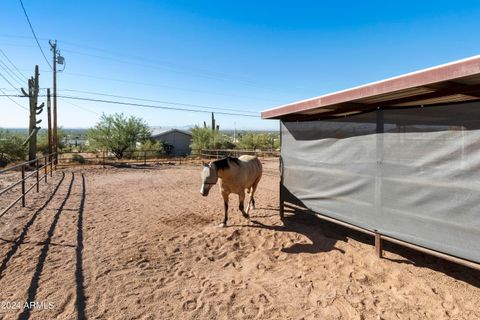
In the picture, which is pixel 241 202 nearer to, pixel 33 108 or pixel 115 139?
pixel 33 108

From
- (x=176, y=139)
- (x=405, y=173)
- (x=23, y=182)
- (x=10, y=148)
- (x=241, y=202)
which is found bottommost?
(x=241, y=202)

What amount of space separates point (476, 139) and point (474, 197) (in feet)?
1.93

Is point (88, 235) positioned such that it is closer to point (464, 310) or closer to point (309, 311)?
point (309, 311)

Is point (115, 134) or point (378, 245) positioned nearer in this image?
point (378, 245)

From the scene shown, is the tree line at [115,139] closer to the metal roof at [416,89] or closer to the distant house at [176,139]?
the distant house at [176,139]

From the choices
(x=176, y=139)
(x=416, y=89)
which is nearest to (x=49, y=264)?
(x=416, y=89)

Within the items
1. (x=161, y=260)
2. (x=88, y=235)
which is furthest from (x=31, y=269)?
(x=161, y=260)

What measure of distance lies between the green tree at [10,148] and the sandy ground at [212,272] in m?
15.8

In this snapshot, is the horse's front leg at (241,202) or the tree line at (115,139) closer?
the horse's front leg at (241,202)

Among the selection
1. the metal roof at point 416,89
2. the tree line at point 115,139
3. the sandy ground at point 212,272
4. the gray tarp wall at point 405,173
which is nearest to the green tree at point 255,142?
the tree line at point 115,139

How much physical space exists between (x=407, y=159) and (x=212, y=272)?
109 inches

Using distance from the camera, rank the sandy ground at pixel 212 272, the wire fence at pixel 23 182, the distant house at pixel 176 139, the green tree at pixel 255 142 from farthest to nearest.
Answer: the distant house at pixel 176 139, the green tree at pixel 255 142, the wire fence at pixel 23 182, the sandy ground at pixel 212 272

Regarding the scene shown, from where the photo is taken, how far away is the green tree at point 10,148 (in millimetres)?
17031

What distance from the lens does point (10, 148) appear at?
17.4 metres
